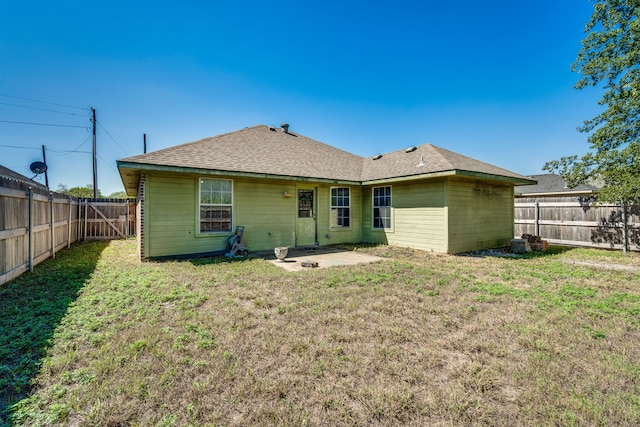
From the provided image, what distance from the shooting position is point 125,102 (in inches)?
617

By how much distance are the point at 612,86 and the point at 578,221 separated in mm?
5900

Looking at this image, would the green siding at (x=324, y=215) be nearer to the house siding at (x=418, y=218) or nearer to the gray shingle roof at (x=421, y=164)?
the house siding at (x=418, y=218)

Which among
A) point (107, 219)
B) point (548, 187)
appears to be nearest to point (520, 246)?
point (548, 187)

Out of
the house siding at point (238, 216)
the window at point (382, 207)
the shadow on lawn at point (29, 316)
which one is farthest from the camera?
the window at point (382, 207)

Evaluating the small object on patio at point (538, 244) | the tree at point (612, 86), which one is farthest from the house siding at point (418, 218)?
the tree at point (612, 86)

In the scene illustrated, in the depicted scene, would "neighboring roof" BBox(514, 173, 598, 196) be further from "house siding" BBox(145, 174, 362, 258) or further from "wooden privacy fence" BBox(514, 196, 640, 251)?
"house siding" BBox(145, 174, 362, 258)

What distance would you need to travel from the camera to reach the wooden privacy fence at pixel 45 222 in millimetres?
5258

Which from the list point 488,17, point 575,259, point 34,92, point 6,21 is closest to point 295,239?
point 575,259

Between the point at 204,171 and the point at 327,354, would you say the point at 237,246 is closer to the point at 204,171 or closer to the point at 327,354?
the point at 204,171

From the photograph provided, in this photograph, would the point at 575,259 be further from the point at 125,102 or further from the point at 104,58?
the point at 125,102

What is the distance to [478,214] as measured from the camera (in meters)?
9.70

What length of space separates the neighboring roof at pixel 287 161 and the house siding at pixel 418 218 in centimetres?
69

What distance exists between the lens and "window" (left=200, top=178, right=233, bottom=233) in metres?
8.18

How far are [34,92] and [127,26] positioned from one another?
48.6 feet
